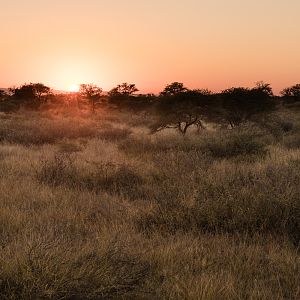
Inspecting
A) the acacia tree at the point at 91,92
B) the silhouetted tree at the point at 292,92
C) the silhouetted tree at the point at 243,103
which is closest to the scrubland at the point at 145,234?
the silhouetted tree at the point at 243,103

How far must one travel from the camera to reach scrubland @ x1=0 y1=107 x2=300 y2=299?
3682 millimetres

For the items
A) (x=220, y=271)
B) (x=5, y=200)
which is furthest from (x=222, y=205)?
(x=5, y=200)

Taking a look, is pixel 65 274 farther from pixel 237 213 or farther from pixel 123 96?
pixel 123 96

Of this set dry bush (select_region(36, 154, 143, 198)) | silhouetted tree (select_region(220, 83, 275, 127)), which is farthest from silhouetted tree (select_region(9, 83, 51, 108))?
dry bush (select_region(36, 154, 143, 198))

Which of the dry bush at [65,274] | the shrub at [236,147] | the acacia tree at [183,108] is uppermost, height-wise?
the acacia tree at [183,108]

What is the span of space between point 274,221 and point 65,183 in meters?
4.43

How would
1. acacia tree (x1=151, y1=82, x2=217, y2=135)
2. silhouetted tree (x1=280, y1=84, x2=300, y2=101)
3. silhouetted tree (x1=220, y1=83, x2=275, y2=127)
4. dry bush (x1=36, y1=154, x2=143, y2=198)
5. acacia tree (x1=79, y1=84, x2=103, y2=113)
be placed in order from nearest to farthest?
dry bush (x1=36, y1=154, x2=143, y2=198)
acacia tree (x1=151, y1=82, x2=217, y2=135)
silhouetted tree (x1=220, y1=83, x2=275, y2=127)
acacia tree (x1=79, y1=84, x2=103, y2=113)
silhouetted tree (x1=280, y1=84, x2=300, y2=101)

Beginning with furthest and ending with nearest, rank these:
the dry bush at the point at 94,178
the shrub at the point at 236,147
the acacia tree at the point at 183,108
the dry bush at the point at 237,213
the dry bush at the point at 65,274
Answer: the acacia tree at the point at 183,108, the shrub at the point at 236,147, the dry bush at the point at 94,178, the dry bush at the point at 237,213, the dry bush at the point at 65,274

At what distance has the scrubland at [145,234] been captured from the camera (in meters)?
3.68

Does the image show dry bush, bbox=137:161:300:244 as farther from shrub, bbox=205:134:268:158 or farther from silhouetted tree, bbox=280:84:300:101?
silhouetted tree, bbox=280:84:300:101

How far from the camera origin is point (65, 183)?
8.77 m

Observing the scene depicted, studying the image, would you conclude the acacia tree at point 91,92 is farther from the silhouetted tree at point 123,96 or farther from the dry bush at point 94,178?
the dry bush at point 94,178

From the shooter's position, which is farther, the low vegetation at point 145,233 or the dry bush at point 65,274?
the low vegetation at point 145,233

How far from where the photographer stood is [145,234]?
Result: 217 inches
